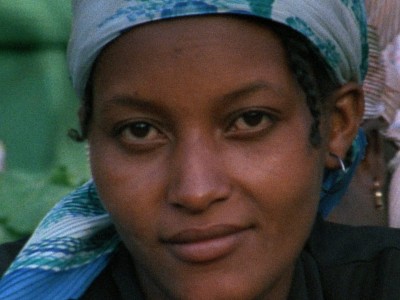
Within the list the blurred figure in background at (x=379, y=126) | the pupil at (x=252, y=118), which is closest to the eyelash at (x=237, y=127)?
the pupil at (x=252, y=118)

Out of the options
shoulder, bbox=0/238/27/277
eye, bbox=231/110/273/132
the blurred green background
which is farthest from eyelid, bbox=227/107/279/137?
the blurred green background

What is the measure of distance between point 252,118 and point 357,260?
57cm

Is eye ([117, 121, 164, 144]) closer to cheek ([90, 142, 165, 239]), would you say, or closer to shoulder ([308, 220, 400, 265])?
cheek ([90, 142, 165, 239])

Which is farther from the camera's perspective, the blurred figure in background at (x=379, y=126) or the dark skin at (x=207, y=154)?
the blurred figure in background at (x=379, y=126)

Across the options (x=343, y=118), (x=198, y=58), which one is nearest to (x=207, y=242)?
(x=198, y=58)

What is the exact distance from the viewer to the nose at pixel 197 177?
1936mm

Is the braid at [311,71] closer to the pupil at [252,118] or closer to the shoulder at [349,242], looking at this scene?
the pupil at [252,118]

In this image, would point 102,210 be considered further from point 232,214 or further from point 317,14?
point 317,14

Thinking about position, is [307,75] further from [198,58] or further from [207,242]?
[207,242]

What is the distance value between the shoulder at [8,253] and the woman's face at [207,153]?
0.44 meters

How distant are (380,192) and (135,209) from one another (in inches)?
51.3

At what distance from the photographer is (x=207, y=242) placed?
2000 millimetres

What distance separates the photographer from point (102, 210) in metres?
2.44

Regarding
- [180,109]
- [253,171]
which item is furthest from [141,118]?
[253,171]
